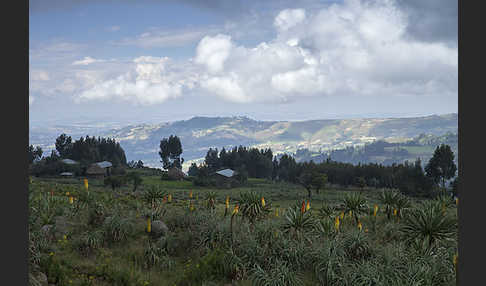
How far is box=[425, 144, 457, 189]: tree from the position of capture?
66.9m

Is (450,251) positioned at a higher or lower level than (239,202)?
lower

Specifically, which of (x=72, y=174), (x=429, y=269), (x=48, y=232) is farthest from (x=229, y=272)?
(x=72, y=174)

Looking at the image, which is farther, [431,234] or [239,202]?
[239,202]

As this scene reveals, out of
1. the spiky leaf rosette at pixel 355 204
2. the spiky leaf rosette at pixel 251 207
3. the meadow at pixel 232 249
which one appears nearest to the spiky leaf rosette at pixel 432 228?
the meadow at pixel 232 249

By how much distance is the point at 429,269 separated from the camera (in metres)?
9.04

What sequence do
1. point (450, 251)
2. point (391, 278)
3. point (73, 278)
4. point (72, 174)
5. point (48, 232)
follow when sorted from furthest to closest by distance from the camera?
1. point (72, 174)
2. point (48, 232)
3. point (450, 251)
4. point (73, 278)
5. point (391, 278)

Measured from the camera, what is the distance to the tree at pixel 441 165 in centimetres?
6694

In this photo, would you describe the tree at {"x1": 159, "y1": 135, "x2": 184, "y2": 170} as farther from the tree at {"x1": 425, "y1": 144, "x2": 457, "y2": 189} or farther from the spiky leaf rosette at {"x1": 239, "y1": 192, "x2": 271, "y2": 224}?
the spiky leaf rosette at {"x1": 239, "y1": 192, "x2": 271, "y2": 224}

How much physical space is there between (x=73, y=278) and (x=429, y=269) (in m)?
9.21

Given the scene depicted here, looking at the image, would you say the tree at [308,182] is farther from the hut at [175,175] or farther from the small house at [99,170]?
the small house at [99,170]

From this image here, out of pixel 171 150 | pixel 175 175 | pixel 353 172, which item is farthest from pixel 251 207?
pixel 171 150

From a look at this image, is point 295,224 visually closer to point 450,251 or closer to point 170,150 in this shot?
point 450,251

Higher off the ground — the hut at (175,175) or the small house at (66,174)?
the small house at (66,174)

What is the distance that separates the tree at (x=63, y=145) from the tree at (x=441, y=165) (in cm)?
8697
